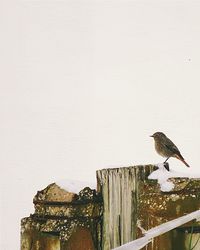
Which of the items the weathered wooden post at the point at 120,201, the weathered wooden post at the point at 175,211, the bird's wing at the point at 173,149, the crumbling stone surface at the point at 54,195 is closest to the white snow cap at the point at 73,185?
the crumbling stone surface at the point at 54,195

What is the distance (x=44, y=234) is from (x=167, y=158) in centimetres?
262

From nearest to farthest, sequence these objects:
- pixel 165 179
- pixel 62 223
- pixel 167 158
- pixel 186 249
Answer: pixel 186 249
pixel 165 179
pixel 62 223
pixel 167 158

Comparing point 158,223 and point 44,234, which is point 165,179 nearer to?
point 158,223

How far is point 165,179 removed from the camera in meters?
2.44

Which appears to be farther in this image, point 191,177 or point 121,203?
point 121,203

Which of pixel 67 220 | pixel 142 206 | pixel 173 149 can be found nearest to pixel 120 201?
pixel 142 206

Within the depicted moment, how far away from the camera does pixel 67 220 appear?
2689 mm

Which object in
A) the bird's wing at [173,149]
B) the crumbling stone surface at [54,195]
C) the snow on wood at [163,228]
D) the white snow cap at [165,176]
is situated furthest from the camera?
the bird's wing at [173,149]

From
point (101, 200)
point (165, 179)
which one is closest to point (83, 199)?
point (101, 200)

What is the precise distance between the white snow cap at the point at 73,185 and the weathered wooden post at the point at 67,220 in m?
0.02

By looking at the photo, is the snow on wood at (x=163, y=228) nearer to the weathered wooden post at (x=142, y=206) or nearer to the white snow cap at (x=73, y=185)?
the weathered wooden post at (x=142, y=206)

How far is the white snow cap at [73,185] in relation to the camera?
9.02ft

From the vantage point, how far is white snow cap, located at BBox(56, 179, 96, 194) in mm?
2748

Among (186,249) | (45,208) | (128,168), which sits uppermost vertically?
(128,168)
